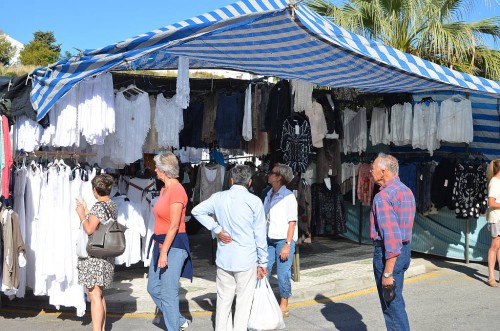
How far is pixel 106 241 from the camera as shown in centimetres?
601

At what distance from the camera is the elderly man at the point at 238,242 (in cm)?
581

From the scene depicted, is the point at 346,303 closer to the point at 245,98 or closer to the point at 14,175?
the point at 245,98

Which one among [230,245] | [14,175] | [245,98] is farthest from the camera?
[245,98]

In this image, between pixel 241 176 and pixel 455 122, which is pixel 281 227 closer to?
pixel 241 176

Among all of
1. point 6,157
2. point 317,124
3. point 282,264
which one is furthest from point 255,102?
point 6,157

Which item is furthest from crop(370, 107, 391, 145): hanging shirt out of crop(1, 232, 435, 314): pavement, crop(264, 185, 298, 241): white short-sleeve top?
crop(264, 185, 298, 241): white short-sleeve top

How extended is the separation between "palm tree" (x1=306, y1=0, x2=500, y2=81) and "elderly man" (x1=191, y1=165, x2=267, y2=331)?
9.44m

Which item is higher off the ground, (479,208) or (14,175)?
(14,175)

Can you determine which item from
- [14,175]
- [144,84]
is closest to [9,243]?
[14,175]

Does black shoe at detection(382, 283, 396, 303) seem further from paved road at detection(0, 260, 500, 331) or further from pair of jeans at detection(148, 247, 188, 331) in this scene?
pair of jeans at detection(148, 247, 188, 331)

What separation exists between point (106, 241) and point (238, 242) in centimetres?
131

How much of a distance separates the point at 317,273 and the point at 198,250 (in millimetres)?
3335

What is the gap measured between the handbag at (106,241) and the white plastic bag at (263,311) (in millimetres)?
1438

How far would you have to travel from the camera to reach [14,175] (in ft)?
24.2
